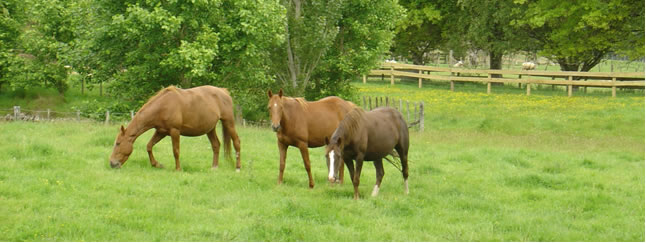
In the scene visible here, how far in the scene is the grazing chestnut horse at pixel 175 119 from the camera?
14.1 m

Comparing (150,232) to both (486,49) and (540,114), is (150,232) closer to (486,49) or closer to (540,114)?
(540,114)

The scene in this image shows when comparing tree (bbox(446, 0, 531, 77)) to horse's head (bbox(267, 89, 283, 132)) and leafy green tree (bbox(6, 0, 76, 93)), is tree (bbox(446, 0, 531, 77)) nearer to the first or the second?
leafy green tree (bbox(6, 0, 76, 93))

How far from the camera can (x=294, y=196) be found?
12141 mm

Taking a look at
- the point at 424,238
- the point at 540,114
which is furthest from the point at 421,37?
the point at 424,238

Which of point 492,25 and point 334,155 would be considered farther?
point 492,25

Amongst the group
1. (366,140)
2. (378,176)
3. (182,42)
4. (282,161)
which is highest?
(182,42)

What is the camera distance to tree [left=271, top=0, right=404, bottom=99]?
27969 mm

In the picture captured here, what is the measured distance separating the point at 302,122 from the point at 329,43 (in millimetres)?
14785

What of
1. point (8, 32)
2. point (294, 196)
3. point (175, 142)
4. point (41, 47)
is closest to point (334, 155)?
point (294, 196)

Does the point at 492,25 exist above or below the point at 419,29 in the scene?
below

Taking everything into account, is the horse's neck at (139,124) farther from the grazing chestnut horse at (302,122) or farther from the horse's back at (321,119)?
the horse's back at (321,119)

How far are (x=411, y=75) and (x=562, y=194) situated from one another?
3427 centimetres

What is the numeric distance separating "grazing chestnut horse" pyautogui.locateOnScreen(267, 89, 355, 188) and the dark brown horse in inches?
42.1

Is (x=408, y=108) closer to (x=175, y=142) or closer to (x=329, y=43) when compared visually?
(x=329, y=43)
